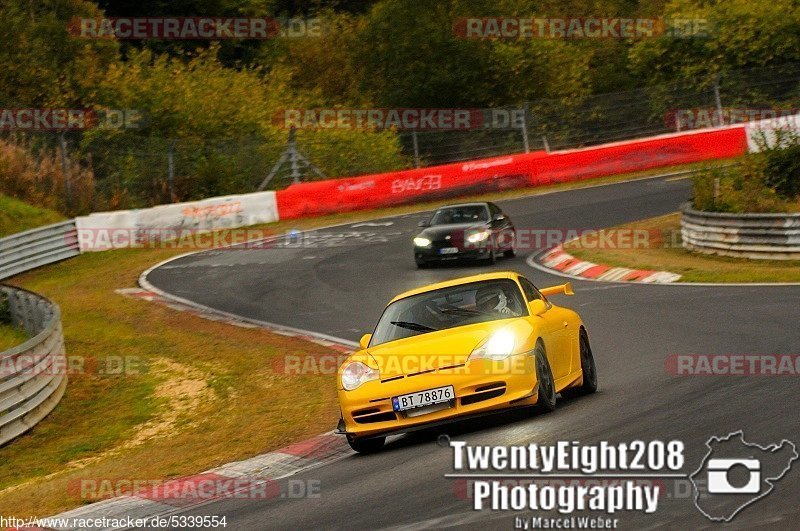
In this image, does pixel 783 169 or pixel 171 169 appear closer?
pixel 783 169

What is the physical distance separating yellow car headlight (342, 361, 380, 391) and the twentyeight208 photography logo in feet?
9.68

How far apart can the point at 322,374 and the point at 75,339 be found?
6315 millimetres

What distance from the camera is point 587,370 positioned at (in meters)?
11.8

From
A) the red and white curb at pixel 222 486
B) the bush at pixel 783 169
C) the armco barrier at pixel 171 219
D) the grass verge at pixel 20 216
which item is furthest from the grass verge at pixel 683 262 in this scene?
the grass verge at pixel 20 216

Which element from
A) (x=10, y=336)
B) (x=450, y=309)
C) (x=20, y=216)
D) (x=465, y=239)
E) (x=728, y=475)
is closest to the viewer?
(x=728, y=475)

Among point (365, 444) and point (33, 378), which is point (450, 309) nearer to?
point (365, 444)

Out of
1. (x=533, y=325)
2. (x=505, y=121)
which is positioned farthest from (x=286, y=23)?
(x=533, y=325)

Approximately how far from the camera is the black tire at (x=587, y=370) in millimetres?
11752

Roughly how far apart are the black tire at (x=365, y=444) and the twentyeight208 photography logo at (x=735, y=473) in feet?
10.1

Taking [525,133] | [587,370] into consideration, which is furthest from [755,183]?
[525,133]

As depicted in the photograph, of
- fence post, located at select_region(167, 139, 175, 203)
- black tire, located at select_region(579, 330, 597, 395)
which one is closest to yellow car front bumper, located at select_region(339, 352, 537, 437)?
black tire, located at select_region(579, 330, 597, 395)

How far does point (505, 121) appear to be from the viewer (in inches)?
1629

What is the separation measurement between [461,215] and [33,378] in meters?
12.1

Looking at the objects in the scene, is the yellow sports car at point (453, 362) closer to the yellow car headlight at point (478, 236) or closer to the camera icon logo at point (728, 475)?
the camera icon logo at point (728, 475)
